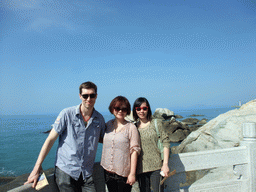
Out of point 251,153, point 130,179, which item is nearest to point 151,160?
point 130,179

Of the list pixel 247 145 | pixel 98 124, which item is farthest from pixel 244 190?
pixel 98 124

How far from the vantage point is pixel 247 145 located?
11.1 feet

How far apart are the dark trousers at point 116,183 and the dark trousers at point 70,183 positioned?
0.24 m

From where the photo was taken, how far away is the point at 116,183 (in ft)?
7.88

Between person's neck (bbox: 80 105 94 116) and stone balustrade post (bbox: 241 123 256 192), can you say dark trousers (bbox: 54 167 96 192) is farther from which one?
stone balustrade post (bbox: 241 123 256 192)

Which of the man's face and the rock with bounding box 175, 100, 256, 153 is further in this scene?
the rock with bounding box 175, 100, 256, 153

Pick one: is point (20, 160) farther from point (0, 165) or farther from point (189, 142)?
point (189, 142)

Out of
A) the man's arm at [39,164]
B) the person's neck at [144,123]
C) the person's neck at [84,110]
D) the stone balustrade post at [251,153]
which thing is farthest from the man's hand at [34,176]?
the stone balustrade post at [251,153]

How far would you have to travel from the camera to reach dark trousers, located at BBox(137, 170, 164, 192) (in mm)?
2518

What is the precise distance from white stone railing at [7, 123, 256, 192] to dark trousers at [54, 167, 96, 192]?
351mm

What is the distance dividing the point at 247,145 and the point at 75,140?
125 inches

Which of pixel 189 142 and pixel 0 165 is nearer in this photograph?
pixel 189 142

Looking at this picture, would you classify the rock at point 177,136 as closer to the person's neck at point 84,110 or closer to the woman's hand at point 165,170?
the woman's hand at point 165,170

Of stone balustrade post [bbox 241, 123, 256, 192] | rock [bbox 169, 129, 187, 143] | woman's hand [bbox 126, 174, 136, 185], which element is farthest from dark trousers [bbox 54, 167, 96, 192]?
rock [bbox 169, 129, 187, 143]
